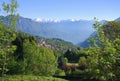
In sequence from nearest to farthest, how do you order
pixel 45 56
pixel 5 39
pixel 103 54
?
1. pixel 103 54
2. pixel 5 39
3. pixel 45 56

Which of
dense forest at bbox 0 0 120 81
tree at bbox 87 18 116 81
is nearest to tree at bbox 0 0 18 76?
dense forest at bbox 0 0 120 81

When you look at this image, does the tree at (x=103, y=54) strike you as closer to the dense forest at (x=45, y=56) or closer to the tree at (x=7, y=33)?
the dense forest at (x=45, y=56)

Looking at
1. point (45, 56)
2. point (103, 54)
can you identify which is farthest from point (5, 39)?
point (45, 56)

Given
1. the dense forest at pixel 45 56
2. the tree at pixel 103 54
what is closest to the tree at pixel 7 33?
the dense forest at pixel 45 56

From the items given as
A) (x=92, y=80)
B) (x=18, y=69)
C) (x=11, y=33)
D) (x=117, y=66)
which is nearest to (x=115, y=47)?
(x=117, y=66)

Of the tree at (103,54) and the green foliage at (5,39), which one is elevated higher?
the green foliage at (5,39)

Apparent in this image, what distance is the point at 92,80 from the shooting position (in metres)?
64.6

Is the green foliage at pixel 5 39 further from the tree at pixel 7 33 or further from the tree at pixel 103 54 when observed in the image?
the tree at pixel 103 54

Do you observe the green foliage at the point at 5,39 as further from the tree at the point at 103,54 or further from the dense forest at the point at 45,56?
the tree at the point at 103,54

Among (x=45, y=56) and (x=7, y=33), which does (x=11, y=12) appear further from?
(x=45, y=56)

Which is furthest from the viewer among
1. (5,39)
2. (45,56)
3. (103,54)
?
(45,56)

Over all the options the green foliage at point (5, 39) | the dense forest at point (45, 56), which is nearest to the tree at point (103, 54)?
the dense forest at point (45, 56)

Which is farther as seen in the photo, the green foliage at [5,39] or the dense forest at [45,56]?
the green foliage at [5,39]

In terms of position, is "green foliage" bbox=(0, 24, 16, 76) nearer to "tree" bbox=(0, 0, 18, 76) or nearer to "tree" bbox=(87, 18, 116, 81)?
"tree" bbox=(0, 0, 18, 76)
